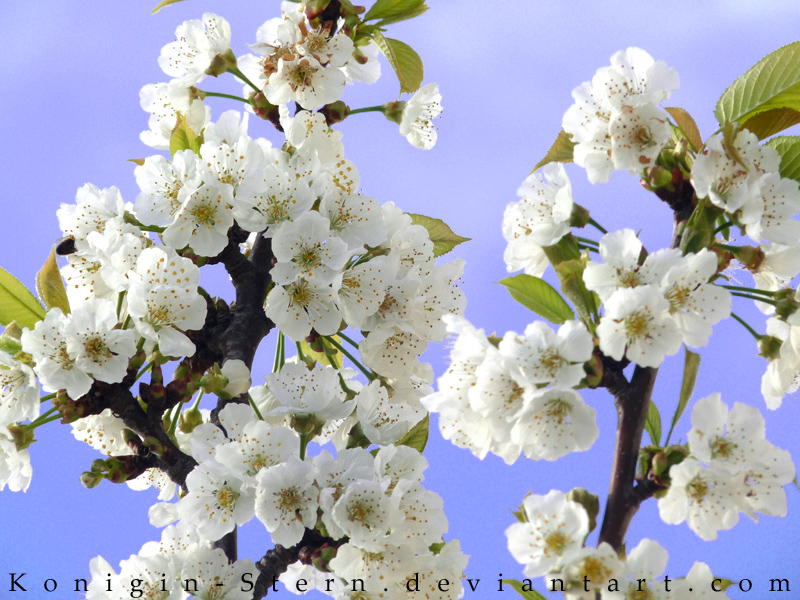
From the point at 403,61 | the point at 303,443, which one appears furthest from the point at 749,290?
the point at 403,61

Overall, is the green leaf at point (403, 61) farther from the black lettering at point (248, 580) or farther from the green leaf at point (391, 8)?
the black lettering at point (248, 580)

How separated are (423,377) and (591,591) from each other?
1.00 meters

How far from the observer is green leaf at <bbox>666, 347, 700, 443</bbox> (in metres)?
1.62

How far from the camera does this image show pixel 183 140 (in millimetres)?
2158

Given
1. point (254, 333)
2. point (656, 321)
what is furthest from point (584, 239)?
point (254, 333)

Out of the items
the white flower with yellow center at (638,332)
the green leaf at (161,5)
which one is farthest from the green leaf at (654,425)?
the green leaf at (161,5)

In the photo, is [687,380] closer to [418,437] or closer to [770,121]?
[770,121]

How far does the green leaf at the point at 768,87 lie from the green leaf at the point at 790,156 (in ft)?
0.32

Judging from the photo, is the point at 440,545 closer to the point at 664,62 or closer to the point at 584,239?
the point at 584,239

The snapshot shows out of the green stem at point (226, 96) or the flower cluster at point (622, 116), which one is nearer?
the flower cluster at point (622, 116)

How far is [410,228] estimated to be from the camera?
2.13m

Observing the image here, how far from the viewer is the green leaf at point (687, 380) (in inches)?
63.8

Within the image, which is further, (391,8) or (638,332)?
(391,8)

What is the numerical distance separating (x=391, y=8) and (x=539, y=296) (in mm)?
1150
